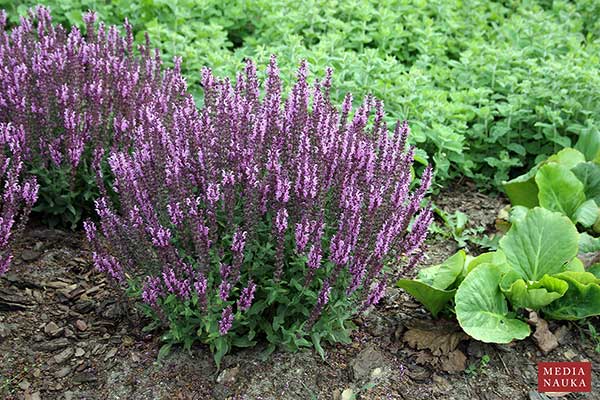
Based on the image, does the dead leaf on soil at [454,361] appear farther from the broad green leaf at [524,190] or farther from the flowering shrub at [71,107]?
the flowering shrub at [71,107]

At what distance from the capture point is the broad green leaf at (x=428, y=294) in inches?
146

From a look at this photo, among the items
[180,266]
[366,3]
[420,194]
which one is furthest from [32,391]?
[366,3]

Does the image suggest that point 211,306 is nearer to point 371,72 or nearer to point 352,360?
point 352,360

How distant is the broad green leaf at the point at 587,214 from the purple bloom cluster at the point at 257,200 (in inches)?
56.7

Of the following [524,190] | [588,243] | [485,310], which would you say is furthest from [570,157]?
[485,310]

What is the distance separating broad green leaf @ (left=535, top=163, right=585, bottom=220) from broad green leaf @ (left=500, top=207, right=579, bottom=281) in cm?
52

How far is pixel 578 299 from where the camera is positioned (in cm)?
378

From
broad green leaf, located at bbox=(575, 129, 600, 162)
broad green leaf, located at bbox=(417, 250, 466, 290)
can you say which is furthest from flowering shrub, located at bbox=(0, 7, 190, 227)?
broad green leaf, located at bbox=(575, 129, 600, 162)

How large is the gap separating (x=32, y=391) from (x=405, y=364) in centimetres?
191

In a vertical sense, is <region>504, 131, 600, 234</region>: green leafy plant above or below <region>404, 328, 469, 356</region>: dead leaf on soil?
above

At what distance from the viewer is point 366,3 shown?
6707 mm

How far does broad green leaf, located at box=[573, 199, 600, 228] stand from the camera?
4403 millimetres

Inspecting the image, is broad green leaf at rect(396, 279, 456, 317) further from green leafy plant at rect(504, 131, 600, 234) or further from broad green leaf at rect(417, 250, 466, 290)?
green leafy plant at rect(504, 131, 600, 234)

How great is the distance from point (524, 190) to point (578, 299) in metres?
1.22
